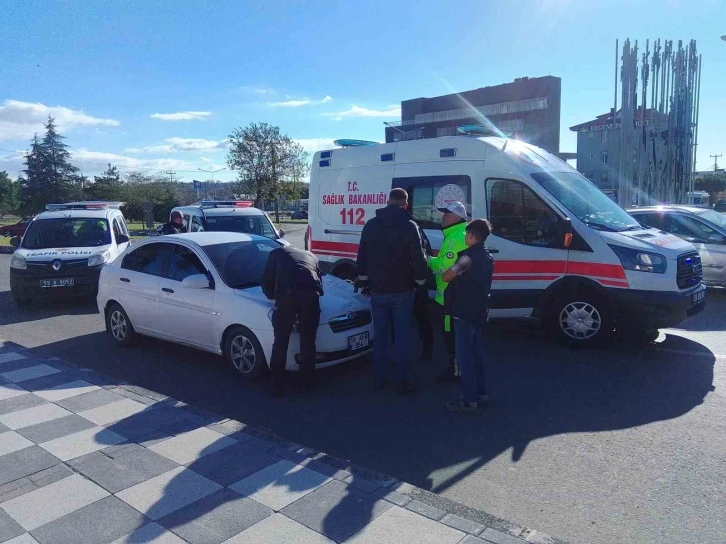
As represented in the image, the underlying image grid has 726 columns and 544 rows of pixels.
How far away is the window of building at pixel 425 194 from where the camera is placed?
7953mm

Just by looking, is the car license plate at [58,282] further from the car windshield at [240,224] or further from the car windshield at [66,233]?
the car windshield at [240,224]

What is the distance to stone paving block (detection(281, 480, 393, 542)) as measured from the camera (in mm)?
3264

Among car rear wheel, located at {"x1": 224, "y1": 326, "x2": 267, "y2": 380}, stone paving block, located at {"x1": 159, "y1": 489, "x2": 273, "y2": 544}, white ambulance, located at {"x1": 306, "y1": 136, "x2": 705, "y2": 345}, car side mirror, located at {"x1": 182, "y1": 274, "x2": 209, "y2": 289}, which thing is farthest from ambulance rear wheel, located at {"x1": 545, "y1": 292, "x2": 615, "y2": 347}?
stone paving block, located at {"x1": 159, "y1": 489, "x2": 273, "y2": 544}

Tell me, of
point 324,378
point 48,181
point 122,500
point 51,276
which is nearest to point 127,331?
point 324,378

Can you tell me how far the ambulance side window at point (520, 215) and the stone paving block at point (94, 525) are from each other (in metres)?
5.42

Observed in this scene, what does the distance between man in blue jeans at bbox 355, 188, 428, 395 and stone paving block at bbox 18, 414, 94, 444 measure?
2.72 metres

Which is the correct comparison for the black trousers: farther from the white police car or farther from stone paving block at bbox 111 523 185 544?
the white police car

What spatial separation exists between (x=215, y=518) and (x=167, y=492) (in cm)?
50

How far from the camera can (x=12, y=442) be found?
4.58m

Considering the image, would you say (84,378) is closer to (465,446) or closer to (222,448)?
(222,448)

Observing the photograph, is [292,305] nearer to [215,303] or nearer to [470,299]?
[215,303]

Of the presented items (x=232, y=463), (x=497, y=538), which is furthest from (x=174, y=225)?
(x=497, y=538)

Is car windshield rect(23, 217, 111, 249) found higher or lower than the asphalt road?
higher

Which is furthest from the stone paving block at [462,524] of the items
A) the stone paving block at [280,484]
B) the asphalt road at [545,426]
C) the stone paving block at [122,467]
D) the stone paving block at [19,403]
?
the stone paving block at [19,403]
